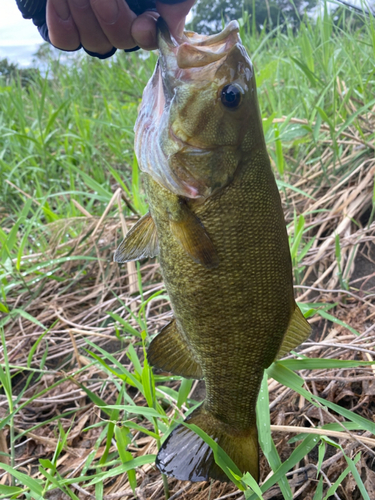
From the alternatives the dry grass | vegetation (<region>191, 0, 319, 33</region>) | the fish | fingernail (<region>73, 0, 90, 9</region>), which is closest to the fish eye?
the fish

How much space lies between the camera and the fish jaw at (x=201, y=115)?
1169 millimetres

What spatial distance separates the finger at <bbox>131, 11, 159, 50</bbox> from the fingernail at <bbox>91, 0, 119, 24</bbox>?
2.7 inches

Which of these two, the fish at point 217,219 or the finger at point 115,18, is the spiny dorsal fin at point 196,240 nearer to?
the fish at point 217,219

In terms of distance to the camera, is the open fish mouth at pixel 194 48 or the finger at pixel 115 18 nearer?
the open fish mouth at pixel 194 48

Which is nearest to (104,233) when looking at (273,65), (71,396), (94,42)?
(71,396)

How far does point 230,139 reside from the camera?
46.9 inches

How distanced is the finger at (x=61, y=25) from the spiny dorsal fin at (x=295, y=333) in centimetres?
111

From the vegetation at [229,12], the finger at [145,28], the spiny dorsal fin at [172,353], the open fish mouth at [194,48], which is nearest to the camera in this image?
the open fish mouth at [194,48]

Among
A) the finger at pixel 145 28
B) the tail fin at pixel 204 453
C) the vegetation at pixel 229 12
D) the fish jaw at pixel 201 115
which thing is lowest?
the tail fin at pixel 204 453

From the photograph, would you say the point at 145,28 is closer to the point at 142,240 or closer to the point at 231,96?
the point at 231,96

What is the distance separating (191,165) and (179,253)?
247mm

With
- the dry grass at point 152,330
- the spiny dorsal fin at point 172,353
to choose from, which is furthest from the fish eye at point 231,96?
the dry grass at point 152,330

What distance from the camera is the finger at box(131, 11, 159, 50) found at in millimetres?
1267

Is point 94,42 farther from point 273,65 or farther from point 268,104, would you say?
point 273,65
